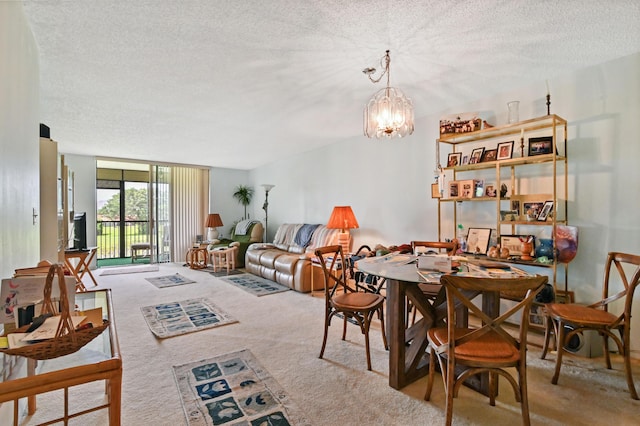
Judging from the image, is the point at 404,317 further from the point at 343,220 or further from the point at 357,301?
the point at 343,220

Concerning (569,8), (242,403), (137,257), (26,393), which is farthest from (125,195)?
(569,8)

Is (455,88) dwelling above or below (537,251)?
above

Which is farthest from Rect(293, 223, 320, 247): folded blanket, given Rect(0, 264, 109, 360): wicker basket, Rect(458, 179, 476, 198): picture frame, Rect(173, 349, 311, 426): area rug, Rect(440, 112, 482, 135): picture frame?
Rect(0, 264, 109, 360): wicker basket

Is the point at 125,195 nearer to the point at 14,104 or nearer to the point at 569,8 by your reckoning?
the point at 14,104

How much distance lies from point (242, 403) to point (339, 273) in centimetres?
272

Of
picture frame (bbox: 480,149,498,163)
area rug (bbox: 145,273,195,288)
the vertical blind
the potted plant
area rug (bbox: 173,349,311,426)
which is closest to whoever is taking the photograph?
area rug (bbox: 173,349,311,426)

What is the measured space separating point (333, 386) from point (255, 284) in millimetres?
3029

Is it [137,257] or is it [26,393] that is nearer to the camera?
[26,393]

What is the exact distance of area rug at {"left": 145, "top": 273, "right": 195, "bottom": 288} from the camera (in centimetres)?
488

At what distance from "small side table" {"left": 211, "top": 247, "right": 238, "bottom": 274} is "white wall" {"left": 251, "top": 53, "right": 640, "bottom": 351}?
2739 mm

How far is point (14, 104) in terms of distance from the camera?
1.61 metres

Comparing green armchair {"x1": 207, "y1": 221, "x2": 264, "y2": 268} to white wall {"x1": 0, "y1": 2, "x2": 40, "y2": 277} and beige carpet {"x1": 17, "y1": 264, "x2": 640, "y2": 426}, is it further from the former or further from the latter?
white wall {"x1": 0, "y1": 2, "x2": 40, "y2": 277}

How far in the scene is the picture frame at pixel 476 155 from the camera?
10.4 feet

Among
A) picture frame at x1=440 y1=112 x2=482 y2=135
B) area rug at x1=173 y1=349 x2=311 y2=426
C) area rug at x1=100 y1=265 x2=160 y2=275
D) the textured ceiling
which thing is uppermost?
the textured ceiling
